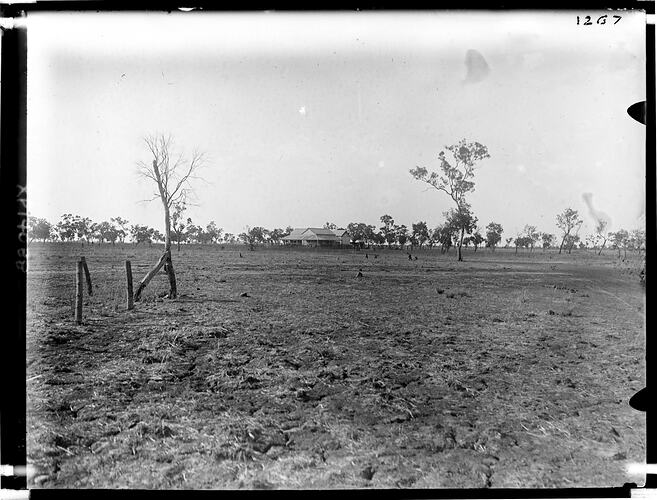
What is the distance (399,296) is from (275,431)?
358 centimetres

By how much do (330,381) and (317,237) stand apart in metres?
2.44

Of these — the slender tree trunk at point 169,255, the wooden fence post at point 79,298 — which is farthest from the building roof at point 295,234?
the wooden fence post at point 79,298

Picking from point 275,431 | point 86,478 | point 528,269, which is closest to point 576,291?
point 528,269

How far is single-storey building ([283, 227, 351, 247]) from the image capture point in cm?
487

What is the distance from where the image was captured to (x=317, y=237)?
17.8 ft

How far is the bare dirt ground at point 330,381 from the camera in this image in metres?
2.70

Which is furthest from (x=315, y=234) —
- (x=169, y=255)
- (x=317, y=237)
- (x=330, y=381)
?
(x=330, y=381)

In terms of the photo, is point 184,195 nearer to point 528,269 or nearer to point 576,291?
point 576,291

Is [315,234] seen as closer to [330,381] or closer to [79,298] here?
[330,381]

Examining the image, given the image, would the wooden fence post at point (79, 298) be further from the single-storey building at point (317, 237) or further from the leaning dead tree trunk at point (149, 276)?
the single-storey building at point (317, 237)

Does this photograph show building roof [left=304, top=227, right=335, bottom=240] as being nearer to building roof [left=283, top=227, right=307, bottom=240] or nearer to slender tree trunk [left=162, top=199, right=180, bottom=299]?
building roof [left=283, top=227, right=307, bottom=240]

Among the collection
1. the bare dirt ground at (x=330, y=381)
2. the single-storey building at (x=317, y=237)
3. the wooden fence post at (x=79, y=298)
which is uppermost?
the single-storey building at (x=317, y=237)

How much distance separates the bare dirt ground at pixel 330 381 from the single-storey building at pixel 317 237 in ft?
0.87
